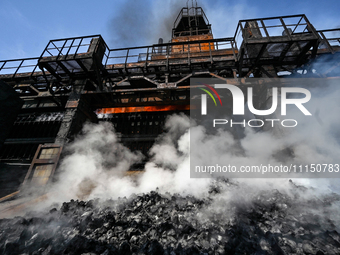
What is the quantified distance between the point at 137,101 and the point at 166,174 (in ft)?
12.6

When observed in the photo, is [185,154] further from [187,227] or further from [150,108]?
[187,227]

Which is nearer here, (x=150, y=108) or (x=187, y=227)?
(x=187, y=227)

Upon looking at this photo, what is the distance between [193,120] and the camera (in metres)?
7.56

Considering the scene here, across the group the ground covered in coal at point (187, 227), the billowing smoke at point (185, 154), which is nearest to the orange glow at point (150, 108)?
the billowing smoke at point (185, 154)

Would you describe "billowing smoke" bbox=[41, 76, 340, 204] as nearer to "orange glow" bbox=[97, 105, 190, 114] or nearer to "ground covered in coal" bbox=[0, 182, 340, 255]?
"orange glow" bbox=[97, 105, 190, 114]

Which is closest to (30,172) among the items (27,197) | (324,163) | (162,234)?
(27,197)

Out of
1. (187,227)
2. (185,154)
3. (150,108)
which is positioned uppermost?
(150,108)

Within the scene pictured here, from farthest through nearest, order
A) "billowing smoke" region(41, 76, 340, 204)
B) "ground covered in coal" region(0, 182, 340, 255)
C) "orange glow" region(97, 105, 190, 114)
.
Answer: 1. "orange glow" region(97, 105, 190, 114)
2. "billowing smoke" region(41, 76, 340, 204)
3. "ground covered in coal" region(0, 182, 340, 255)

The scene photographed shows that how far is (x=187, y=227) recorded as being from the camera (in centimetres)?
251

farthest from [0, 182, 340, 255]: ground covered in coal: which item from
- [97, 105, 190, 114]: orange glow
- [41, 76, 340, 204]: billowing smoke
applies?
[97, 105, 190, 114]: orange glow

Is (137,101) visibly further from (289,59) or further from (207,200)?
(289,59)

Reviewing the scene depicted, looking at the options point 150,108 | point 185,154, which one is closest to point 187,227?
Answer: point 185,154

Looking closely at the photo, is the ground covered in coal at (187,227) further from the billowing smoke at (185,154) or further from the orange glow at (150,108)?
the orange glow at (150,108)

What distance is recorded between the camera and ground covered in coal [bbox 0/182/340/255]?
2105 mm
